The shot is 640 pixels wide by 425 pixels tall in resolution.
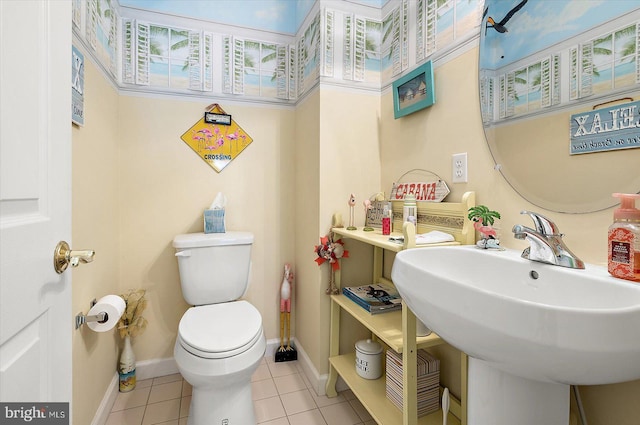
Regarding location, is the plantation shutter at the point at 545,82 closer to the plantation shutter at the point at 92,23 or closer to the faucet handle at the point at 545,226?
the faucet handle at the point at 545,226

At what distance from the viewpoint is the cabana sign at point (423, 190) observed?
1.33 metres

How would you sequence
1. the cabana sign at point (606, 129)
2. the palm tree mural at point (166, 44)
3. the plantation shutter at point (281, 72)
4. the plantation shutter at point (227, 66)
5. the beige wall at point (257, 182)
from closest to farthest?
the cabana sign at point (606, 129)
the beige wall at point (257, 182)
the palm tree mural at point (166, 44)
the plantation shutter at point (227, 66)
the plantation shutter at point (281, 72)

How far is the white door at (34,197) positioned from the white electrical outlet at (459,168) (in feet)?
4.19

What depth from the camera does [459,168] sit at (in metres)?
1.26

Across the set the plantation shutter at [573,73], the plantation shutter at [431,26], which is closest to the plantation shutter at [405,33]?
the plantation shutter at [431,26]

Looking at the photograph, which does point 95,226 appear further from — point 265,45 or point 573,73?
point 573,73

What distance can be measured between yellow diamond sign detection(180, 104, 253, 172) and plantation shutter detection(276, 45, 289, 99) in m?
0.39

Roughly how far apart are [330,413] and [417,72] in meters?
1.73

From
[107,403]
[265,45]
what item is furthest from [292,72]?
[107,403]

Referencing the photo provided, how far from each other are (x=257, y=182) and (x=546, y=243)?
64.5 inches

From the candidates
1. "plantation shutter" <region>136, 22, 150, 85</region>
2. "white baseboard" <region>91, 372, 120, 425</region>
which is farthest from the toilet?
"plantation shutter" <region>136, 22, 150, 85</region>

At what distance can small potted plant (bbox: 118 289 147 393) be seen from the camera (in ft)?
5.57

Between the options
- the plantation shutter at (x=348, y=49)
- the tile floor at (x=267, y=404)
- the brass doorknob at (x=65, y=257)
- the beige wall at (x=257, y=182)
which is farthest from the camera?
the plantation shutter at (x=348, y=49)

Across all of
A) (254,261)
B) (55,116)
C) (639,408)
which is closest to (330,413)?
(254,261)
